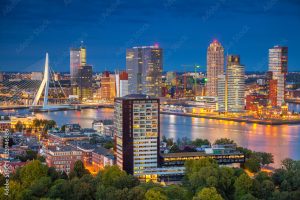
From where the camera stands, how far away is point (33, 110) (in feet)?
68.8

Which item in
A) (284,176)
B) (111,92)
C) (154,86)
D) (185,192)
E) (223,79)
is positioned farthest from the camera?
(111,92)

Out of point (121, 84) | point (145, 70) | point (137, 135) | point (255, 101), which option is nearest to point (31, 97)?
point (121, 84)

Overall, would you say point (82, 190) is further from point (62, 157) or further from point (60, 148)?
point (60, 148)

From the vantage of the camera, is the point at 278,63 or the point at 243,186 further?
the point at 278,63

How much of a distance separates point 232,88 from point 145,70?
767 centimetres

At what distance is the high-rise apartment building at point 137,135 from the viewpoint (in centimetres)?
841

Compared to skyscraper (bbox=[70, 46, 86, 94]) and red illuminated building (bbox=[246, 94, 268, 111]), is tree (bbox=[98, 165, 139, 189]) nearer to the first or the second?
red illuminated building (bbox=[246, 94, 268, 111])

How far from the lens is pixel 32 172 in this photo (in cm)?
729

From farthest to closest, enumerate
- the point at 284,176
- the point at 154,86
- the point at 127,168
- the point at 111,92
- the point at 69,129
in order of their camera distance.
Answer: the point at 111,92
the point at 154,86
the point at 69,129
the point at 127,168
the point at 284,176

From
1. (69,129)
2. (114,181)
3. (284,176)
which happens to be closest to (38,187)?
(114,181)

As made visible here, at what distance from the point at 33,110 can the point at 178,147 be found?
40.0 ft

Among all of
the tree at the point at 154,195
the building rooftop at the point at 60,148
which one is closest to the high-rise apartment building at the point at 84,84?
the building rooftop at the point at 60,148

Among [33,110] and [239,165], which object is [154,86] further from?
Answer: [239,165]

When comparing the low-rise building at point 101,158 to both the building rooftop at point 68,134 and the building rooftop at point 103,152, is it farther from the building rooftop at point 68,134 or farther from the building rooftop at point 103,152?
the building rooftop at point 68,134
